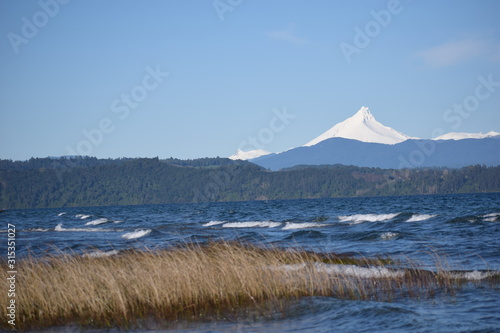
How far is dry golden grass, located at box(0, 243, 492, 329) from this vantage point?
39.0ft

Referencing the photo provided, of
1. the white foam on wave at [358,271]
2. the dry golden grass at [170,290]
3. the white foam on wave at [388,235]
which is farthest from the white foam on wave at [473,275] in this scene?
the white foam on wave at [388,235]

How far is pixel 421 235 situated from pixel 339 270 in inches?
581

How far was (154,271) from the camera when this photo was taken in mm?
13633

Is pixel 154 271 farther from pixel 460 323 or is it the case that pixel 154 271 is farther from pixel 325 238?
pixel 325 238

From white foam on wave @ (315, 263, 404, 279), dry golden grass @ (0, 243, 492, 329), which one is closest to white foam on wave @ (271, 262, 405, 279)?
white foam on wave @ (315, 263, 404, 279)

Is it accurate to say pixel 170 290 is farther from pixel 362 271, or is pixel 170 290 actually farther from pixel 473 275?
pixel 473 275

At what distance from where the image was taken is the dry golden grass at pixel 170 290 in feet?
39.0

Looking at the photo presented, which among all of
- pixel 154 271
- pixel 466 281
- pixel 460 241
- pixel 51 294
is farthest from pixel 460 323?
pixel 460 241

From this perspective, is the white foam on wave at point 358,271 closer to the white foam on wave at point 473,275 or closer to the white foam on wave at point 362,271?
the white foam on wave at point 362,271

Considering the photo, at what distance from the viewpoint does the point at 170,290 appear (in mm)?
12461

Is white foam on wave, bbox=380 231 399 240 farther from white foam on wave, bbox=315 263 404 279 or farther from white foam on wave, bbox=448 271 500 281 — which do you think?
white foam on wave, bbox=448 271 500 281

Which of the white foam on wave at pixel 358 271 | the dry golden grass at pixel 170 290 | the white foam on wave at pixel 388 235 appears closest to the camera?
the dry golden grass at pixel 170 290

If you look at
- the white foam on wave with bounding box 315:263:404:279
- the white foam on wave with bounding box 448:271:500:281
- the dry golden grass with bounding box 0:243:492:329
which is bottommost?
the white foam on wave with bounding box 448:271:500:281

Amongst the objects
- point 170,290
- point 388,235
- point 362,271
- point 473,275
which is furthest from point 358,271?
point 388,235
